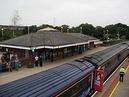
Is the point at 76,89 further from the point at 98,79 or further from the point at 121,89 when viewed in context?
the point at 121,89

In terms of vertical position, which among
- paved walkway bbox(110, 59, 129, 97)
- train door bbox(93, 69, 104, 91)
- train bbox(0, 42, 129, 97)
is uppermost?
train bbox(0, 42, 129, 97)

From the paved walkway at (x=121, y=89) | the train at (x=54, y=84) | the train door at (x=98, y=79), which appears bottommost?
the paved walkway at (x=121, y=89)

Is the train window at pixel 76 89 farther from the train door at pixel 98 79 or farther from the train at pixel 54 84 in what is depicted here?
the train door at pixel 98 79

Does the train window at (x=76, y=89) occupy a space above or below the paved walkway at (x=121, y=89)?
above

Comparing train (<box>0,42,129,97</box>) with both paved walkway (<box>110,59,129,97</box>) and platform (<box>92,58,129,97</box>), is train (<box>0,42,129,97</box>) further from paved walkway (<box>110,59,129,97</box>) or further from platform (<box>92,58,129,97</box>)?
paved walkway (<box>110,59,129,97</box>)

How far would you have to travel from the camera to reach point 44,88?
327 inches

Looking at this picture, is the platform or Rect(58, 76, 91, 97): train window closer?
Rect(58, 76, 91, 97): train window

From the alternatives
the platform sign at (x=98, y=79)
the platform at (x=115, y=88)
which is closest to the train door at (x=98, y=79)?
the platform sign at (x=98, y=79)

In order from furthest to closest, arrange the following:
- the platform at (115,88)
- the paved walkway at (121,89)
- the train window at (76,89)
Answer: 1. the paved walkway at (121,89)
2. the platform at (115,88)
3. the train window at (76,89)

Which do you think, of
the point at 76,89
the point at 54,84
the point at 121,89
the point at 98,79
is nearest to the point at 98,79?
the point at 98,79

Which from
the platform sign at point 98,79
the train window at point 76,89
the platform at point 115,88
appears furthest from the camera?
the platform at point 115,88


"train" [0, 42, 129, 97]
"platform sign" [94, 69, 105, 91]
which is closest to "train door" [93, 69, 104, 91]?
"platform sign" [94, 69, 105, 91]

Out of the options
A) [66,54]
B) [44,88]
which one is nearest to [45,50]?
[66,54]

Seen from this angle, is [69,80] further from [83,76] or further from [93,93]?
[93,93]
